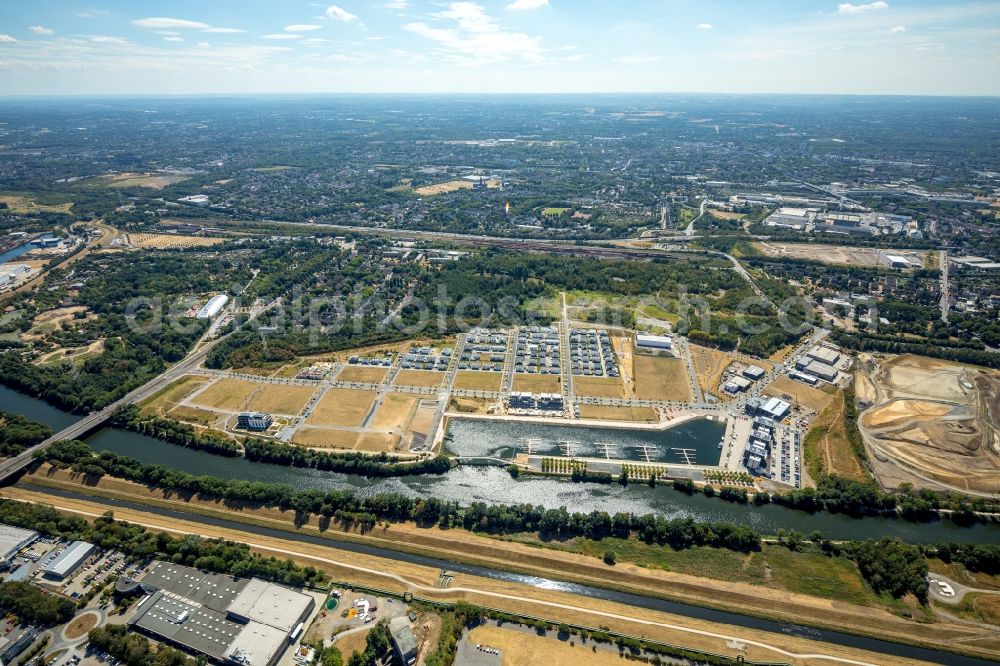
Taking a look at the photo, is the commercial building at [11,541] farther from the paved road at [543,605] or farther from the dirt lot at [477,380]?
the dirt lot at [477,380]

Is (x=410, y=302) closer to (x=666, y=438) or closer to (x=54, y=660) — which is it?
(x=666, y=438)

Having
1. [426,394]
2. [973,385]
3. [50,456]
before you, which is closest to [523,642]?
[426,394]

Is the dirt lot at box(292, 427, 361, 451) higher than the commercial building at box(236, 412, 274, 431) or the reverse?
the reverse

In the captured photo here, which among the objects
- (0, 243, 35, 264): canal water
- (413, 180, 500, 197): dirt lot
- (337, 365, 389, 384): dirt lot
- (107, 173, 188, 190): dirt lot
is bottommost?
(337, 365, 389, 384): dirt lot

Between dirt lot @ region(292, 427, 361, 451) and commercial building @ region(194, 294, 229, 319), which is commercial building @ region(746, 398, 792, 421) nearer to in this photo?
dirt lot @ region(292, 427, 361, 451)

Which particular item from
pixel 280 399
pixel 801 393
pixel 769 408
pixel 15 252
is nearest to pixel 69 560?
pixel 280 399

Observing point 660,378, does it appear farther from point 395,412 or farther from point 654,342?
point 395,412

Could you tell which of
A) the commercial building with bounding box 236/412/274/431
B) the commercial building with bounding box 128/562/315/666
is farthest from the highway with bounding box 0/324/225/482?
the commercial building with bounding box 128/562/315/666
